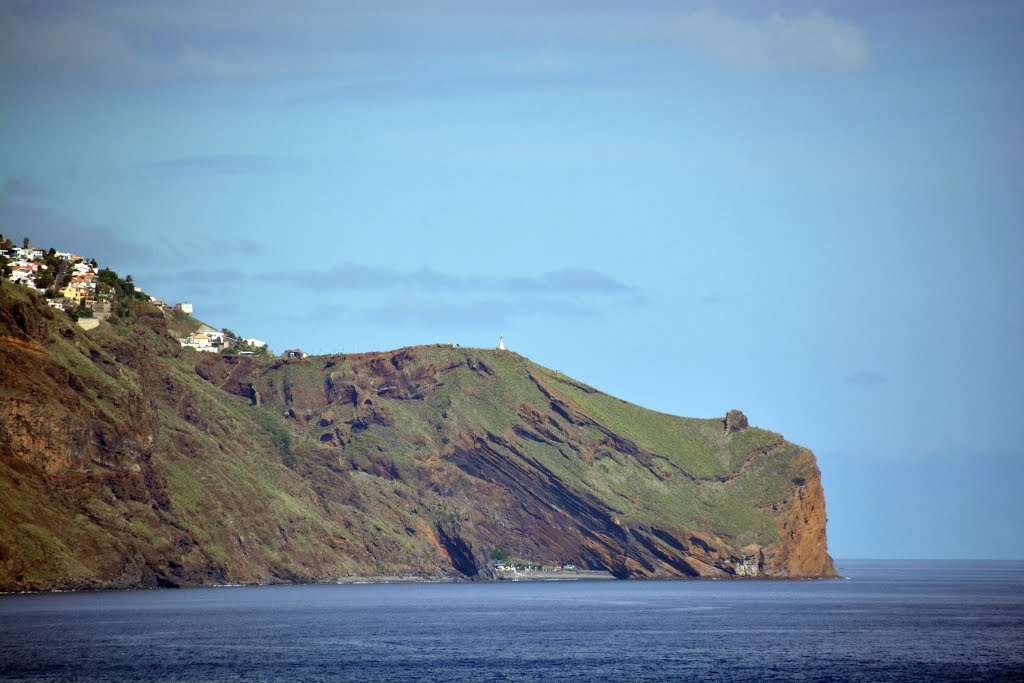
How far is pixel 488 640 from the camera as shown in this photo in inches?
4791

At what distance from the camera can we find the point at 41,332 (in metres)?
178

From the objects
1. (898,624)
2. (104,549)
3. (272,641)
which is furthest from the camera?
(104,549)

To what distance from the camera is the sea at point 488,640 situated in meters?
97.5

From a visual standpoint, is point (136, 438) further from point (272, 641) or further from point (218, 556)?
point (272, 641)

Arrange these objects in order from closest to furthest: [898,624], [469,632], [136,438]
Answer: [469,632], [898,624], [136,438]

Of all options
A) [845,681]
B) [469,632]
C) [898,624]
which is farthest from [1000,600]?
[845,681]

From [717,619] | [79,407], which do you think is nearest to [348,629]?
[717,619]

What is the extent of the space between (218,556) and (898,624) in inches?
3846

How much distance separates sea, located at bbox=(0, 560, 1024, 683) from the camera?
9750 centimetres

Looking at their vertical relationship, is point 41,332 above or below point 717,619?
above

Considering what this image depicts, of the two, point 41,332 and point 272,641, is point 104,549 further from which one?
point 272,641

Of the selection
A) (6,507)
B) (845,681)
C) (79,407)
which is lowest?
(845,681)

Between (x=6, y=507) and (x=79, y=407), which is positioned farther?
(x=79, y=407)

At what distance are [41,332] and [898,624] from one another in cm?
10869
